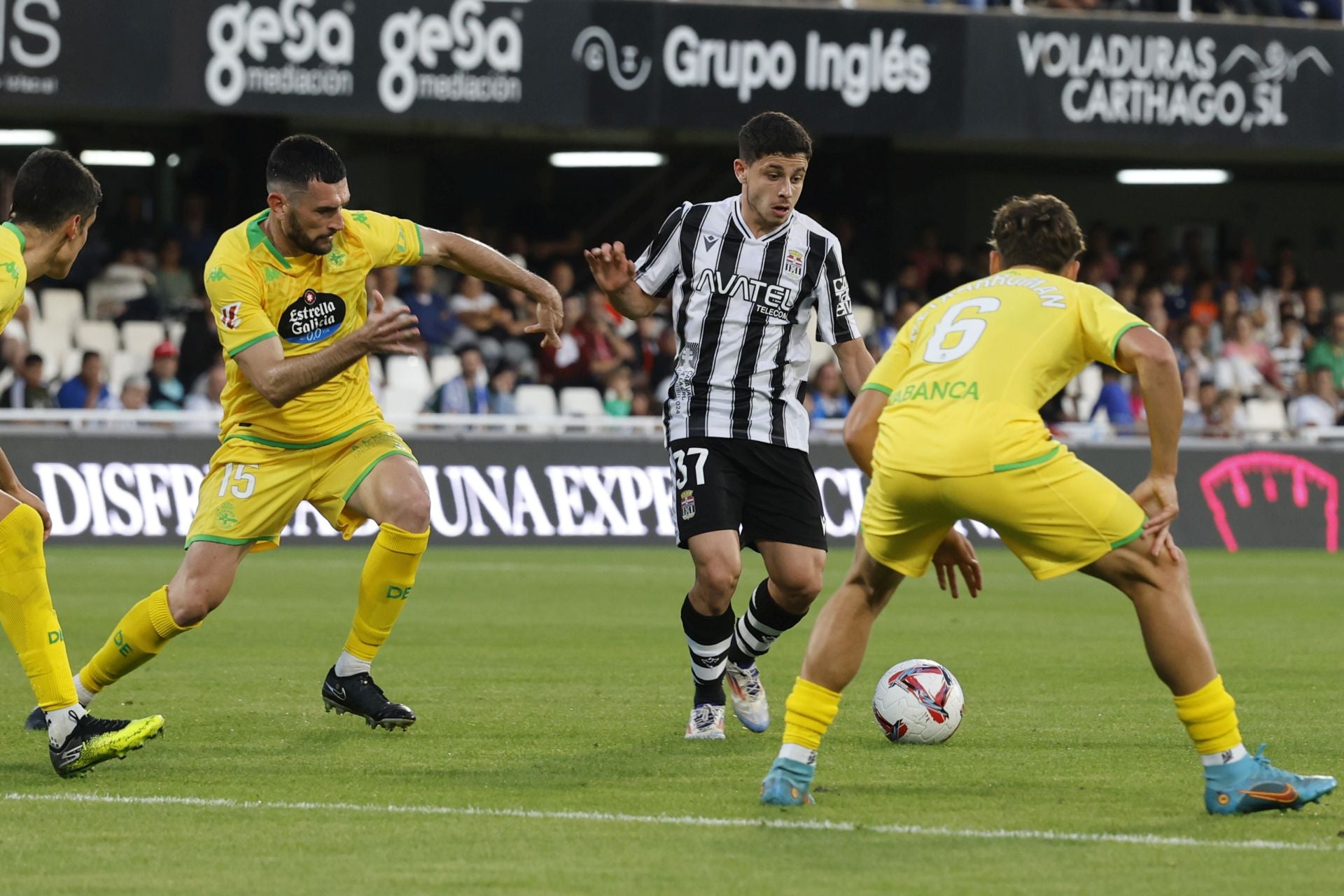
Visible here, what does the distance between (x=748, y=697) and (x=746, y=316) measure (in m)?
1.43

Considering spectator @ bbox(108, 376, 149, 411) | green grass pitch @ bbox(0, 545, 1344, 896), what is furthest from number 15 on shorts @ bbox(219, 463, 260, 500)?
spectator @ bbox(108, 376, 149, 411)

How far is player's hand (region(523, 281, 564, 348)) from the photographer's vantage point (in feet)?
25.3

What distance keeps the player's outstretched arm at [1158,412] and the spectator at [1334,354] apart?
1834 cm

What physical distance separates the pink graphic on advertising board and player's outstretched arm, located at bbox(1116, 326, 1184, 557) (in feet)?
46.9

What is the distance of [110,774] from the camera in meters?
6.55

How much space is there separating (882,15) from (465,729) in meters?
15.7

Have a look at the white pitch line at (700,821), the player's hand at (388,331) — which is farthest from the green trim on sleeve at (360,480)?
the white pitch line at (700,821)

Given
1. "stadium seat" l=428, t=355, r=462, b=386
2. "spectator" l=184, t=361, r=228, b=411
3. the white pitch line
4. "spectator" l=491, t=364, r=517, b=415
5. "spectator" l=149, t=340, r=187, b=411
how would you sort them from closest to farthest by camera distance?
1. the white pitch line
2. "spectator" l=184, t=361, r=228, b=411
3. "spectator" l=149, t=340, r=187, b=411
4. "spectator" l=491, t=364, r=517, b=415
5. "stadium seat" l=428, t=355, r=462, b=386

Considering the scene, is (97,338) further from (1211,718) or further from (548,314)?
(1211,718)

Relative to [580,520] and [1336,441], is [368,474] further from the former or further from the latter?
[1336,441]

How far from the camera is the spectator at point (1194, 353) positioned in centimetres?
2245

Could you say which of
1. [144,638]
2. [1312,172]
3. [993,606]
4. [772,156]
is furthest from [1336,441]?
[144,638]

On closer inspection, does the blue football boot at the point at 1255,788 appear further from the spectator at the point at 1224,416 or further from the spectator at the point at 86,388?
the spectator at the point at 1224,416

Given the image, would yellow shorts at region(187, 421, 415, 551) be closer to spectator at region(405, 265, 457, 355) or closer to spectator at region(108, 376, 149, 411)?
spectator at region(108, 376, 149, 411)
